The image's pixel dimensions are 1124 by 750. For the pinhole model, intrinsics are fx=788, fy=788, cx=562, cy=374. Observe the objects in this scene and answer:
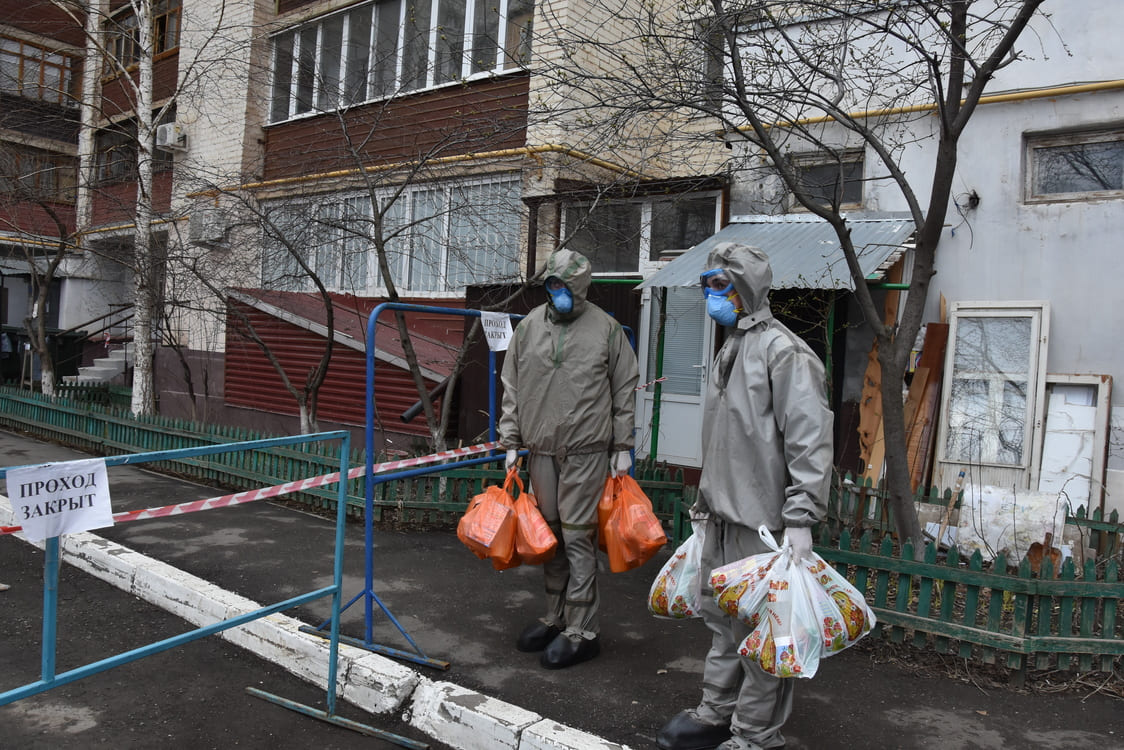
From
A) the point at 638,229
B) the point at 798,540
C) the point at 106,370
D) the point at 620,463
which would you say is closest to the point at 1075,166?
the point at 638,229

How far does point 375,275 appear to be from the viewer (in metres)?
12.1

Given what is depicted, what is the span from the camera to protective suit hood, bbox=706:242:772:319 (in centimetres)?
313

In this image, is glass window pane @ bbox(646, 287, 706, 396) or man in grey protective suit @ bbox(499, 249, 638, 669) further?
glass window pane @ bbox(646, 287, 706, 396)

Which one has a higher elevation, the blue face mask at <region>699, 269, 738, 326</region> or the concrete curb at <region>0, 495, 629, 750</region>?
the blue face mask at <region>699, 269, 738, 326</region>

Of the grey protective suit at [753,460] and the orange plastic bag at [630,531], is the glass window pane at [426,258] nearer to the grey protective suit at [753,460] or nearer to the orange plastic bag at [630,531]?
the orange plastic bag at [630,531]

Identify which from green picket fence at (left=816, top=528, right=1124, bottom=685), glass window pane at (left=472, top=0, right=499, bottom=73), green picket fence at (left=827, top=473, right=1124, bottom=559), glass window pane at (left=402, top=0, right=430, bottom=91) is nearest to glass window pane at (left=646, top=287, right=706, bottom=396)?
green picket fence at (left=827, top=473, right=1124, bottom=559)

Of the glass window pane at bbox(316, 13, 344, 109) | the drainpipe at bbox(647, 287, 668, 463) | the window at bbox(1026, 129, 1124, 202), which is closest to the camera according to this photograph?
the window at bbox(1026, 129, 1124, 202)

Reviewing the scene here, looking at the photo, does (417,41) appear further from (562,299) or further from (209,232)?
(562,299)

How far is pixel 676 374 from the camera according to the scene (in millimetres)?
8797

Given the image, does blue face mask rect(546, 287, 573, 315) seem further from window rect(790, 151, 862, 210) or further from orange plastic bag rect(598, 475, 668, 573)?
window rect(790, 151, 862, 210)

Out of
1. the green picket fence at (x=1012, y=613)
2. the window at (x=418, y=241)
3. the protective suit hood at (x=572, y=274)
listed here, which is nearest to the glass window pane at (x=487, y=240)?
the window at (x=418, y=241)

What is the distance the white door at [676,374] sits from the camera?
28.2 ft

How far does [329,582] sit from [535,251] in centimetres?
557

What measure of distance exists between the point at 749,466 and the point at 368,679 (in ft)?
6.74
